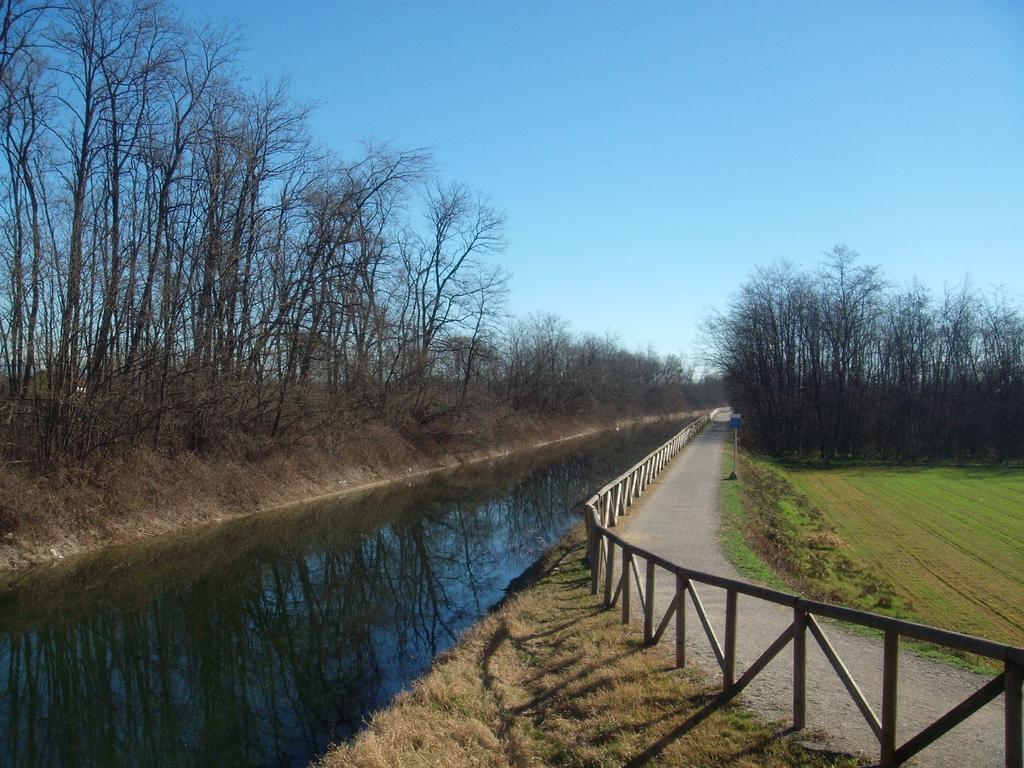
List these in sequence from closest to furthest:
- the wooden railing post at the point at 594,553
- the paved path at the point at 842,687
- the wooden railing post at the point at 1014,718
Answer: the wooden railing post at the point at 1014,718 → the paved path at the point at 842,687 → the wooden railing post at the point at 594,553

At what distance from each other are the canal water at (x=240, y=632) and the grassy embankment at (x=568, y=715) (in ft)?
3.92

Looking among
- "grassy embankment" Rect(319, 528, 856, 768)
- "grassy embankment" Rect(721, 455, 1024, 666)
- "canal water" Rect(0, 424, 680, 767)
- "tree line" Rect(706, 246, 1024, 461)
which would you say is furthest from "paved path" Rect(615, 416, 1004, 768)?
"tree line" Rect(706, 246, 1024, 461)

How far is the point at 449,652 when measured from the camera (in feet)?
30.5

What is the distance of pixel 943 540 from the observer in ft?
55.4

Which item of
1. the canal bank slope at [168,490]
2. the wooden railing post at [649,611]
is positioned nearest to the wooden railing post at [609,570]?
the wooden railing post at [649,611]

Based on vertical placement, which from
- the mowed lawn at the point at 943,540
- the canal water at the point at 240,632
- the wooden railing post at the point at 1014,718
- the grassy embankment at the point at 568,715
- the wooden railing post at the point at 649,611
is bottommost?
the canal water at the point at 240,632

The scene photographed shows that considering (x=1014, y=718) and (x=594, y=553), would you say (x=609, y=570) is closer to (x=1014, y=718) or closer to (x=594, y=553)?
(x=594, y=553)

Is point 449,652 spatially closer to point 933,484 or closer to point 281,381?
point 281,381

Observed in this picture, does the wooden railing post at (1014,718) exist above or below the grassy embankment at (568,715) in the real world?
above

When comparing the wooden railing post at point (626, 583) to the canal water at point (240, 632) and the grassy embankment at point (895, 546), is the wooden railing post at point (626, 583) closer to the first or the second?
the canal water at point (240, 632)

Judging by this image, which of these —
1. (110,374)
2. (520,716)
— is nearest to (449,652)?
(520,716)

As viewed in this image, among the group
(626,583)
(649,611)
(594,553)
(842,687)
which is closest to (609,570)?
(594,553)

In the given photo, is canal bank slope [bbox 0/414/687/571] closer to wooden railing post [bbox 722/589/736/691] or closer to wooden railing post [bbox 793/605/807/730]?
wooden railing post [bbox 722/589/736/691]

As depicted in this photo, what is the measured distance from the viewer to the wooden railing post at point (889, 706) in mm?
4559
